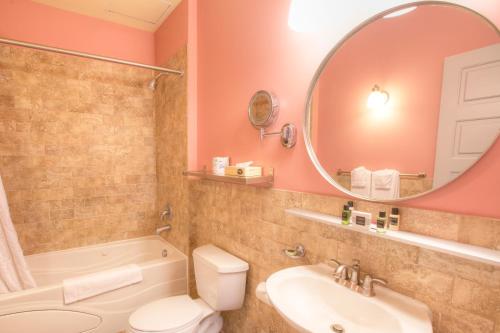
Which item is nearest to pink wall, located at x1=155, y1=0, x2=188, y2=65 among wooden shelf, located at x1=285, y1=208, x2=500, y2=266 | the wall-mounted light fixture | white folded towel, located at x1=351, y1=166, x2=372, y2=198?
the wall-mounted light fixture

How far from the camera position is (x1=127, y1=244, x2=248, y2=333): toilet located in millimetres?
1417

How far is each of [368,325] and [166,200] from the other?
2.08 metres

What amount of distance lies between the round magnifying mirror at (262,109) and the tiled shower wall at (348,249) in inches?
15.7

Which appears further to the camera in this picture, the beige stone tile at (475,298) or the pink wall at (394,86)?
the pink wall at (394,86)

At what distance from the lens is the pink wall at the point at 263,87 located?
0.76 metres

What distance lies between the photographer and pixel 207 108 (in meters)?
1.94

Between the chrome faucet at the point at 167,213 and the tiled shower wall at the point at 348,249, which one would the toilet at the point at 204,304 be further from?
the chrome faucet at the point at 167,213

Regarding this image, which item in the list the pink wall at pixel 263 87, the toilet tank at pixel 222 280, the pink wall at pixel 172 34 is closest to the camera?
the pink wall at pixel 263 87

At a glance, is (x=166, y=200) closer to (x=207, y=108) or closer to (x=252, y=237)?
(x=207, y=108)

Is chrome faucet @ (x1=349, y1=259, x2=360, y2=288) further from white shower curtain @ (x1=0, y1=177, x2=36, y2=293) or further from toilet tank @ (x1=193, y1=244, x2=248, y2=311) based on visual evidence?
white shower curtain @ (x1=0, y1=177, x2=36, y2=293)

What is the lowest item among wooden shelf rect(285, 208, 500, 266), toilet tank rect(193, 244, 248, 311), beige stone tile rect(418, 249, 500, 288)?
toilet tank rect(193, 244, 248, 311)

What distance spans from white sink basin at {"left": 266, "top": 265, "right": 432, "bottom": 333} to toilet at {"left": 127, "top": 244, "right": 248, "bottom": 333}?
0.54m

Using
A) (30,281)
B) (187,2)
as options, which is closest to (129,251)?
(30,281)

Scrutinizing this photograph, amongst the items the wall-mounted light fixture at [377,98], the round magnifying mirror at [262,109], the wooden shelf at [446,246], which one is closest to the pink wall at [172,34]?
the round magnifying mirror at [262,109]
